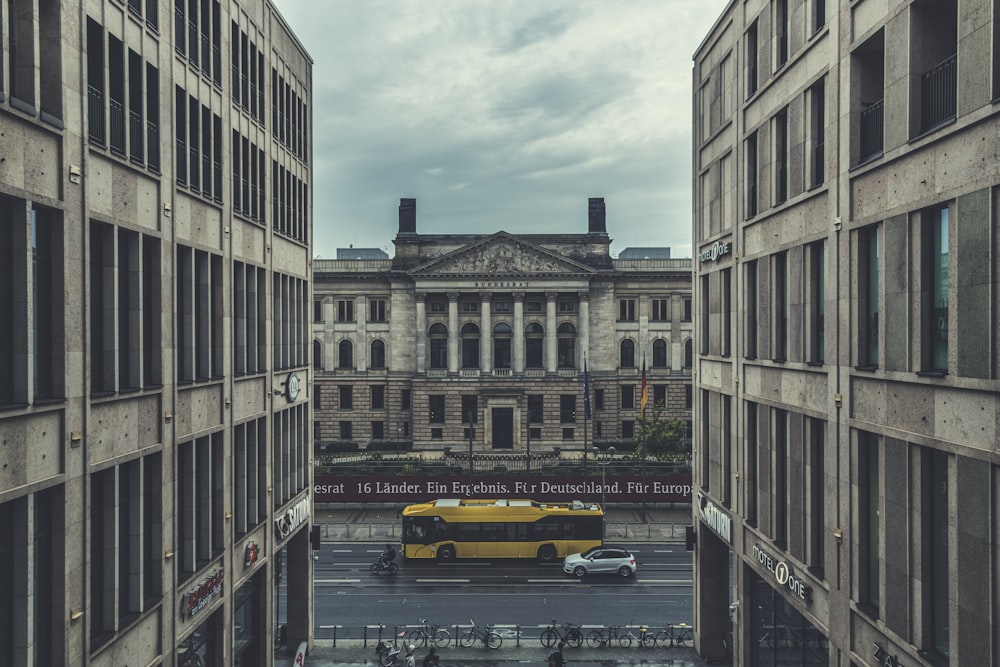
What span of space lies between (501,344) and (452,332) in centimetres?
586

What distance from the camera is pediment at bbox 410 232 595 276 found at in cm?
8081

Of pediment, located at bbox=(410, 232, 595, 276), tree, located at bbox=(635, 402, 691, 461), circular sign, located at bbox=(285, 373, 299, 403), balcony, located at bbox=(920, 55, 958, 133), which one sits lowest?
tree, located at bbox=(635, 402, 691, 461)

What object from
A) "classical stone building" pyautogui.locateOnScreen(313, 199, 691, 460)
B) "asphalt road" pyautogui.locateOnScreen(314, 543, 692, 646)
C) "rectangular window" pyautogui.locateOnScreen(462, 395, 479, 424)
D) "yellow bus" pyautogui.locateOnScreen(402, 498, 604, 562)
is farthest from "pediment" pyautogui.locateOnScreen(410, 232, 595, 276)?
"yellow bus" pyautogui.locateOnScreen(402, 498, 604, 562)

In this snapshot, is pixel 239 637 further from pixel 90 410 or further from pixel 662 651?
pixel 662 651

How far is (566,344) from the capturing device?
8419 cm

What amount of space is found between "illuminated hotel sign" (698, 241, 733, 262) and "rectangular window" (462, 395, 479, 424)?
5552 cm

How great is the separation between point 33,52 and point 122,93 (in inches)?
130

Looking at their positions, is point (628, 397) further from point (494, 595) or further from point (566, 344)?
point (494, 595)

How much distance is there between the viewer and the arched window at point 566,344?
274 feet

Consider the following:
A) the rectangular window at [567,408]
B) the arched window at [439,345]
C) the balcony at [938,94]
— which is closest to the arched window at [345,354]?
the arched window at [439,345]

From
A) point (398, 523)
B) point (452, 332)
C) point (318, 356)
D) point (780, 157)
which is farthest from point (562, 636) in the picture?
point (318, 356)

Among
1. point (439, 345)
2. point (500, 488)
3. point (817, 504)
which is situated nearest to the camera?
point (817, 504)

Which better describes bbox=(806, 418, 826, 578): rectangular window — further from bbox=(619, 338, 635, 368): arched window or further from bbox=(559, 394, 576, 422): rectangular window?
bbox=(619, 338, 635, 368): arched window

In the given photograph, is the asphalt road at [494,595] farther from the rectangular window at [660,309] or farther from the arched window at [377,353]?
the rectangular window at [660,309]
